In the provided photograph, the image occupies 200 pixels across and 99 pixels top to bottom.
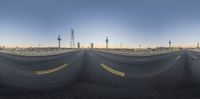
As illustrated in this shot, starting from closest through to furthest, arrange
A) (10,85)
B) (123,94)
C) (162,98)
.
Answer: (162,98), (123,94), (10,85)

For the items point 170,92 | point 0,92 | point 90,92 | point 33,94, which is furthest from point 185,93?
point 0,92

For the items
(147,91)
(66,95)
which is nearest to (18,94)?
(66,95)

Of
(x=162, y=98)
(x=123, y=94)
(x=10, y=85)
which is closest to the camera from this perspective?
(x=162, y=98)

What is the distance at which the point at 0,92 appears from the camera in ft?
26.1

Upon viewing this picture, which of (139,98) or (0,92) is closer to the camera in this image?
(139,98)

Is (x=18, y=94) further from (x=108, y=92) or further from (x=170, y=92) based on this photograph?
(x=170, y=92)

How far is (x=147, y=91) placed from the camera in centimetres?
836

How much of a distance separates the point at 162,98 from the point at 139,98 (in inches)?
19.0

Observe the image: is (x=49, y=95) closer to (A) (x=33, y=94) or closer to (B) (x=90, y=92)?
(A) (x=33, y=94)

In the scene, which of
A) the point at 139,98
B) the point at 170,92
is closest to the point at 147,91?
the point at 170,92

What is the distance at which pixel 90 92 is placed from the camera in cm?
802

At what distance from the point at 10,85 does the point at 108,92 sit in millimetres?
2866

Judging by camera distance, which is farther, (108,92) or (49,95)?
(108,92)

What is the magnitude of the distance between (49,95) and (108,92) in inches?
59.5
